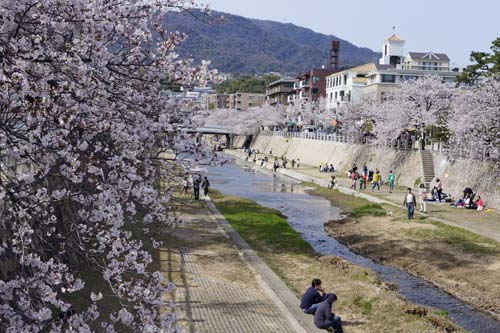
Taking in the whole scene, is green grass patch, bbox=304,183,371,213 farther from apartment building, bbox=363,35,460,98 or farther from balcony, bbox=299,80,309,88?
balcony, bbox=299,80,309,88

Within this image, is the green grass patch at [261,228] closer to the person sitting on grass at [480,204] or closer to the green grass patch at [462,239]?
the green grass patch at [462,239]

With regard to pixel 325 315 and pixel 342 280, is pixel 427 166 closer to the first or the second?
pixel 342 280

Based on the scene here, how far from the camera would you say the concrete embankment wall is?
2884 cm

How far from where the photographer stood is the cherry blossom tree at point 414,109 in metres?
41.4

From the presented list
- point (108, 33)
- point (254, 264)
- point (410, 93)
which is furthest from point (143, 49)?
point (410, 93)

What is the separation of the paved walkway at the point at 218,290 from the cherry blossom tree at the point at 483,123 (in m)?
15.5

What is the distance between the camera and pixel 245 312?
11.4 metres

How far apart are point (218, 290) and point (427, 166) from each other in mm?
26737

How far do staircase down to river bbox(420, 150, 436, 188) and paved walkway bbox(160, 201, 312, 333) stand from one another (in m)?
20.1

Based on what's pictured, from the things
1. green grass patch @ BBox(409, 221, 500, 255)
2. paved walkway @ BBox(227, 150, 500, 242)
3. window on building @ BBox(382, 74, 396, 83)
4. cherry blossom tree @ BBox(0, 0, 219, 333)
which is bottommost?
green grass patch @ BBox(409, 221, 500, 255)

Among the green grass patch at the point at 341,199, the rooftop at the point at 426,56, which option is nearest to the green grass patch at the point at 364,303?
the green grass patch at the point at 341,199

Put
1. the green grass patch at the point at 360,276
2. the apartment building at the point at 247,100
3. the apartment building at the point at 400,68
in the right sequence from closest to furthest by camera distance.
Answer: the green grass patch at the point at 360,276 < the apartment building at the point at 400,68 < the apartment building at the point at 247,100

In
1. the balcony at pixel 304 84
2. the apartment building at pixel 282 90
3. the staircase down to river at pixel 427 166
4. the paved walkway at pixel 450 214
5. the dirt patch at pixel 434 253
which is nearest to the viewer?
the dirt patch at pixel 434 253

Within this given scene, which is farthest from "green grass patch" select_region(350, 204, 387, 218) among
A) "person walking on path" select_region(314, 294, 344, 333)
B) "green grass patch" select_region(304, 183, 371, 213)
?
"person walking on path" select_region(314, 294, 344, 333)
